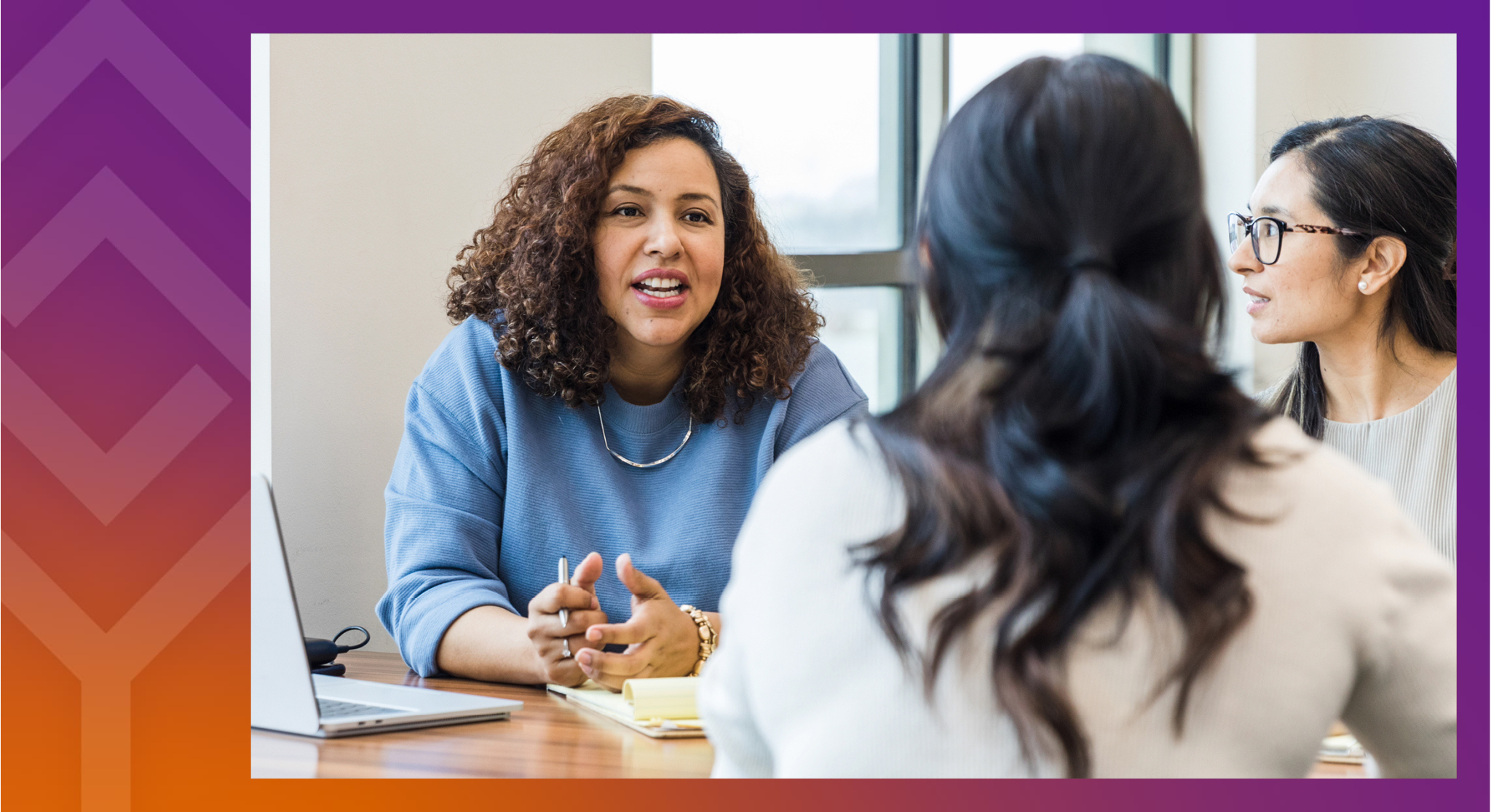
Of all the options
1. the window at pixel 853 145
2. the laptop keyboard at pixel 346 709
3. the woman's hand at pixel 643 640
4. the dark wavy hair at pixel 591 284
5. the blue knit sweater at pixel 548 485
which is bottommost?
the laptop keyboard at pixel 346 709

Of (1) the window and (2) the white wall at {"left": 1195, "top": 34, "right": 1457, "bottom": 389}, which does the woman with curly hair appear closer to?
(1) the window

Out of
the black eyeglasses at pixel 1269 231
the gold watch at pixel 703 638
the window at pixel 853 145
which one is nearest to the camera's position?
the gold watch at pixel 703 638

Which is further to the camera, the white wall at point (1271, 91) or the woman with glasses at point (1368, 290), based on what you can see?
the white wall at point (1271, 91)

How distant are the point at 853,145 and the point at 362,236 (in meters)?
1.71

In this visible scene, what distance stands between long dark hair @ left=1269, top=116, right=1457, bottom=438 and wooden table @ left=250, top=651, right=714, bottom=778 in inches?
44.8

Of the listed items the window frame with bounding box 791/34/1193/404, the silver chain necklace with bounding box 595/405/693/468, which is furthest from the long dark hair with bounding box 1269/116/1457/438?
the window frame with bounding box 791/34/1193/404

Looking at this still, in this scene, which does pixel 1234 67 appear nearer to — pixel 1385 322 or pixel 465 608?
pixel 1385 322

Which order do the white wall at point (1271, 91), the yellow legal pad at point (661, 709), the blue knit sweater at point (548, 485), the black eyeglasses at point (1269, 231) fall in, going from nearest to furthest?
the yellow legal pad at point (661, 709), the blue knit sweater at point (548, 485), the black eyeglasses at point (1269, 231), the white wall at point (1271, 91)

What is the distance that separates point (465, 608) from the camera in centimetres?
134

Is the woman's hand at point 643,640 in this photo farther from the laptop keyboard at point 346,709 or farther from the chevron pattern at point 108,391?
the chevron pattern at point 108,391

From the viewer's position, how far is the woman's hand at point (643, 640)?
1.17m

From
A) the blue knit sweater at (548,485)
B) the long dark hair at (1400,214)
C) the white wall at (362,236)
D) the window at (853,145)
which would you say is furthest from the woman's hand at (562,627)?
the window at (853,145)

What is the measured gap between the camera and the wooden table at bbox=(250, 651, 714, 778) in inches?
35.3

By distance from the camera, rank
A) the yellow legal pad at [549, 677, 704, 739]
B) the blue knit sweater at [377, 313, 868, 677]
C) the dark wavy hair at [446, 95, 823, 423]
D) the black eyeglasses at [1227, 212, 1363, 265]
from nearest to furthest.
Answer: the yellow legal pad at [549, 677, 704, 739] → the blue knit sweater at [377, 313, 868, 677] → the dark wavy hair at [446, 95, 823, 423] → the black eyeglasses at [1227, 212, 1363, 265]
